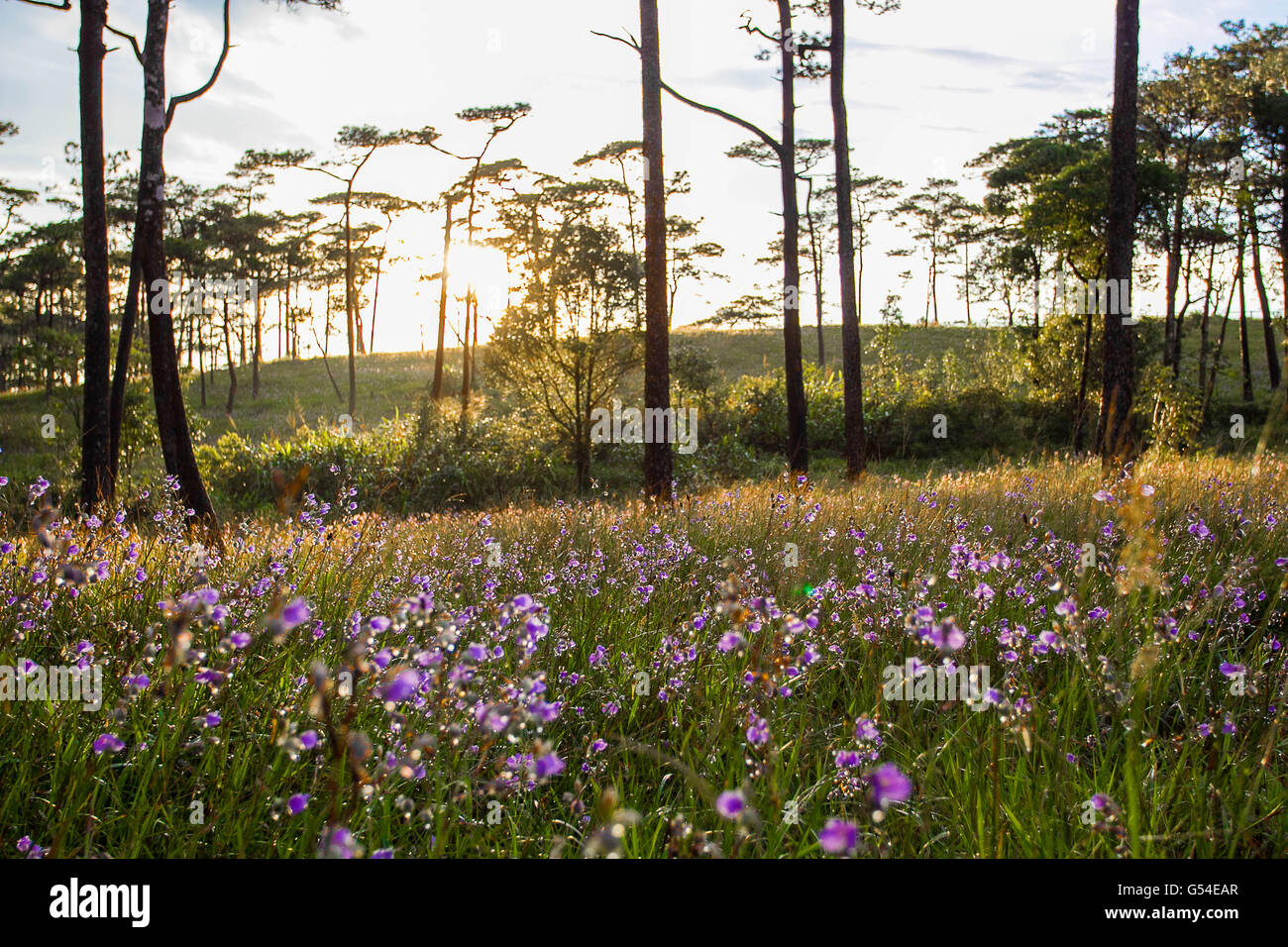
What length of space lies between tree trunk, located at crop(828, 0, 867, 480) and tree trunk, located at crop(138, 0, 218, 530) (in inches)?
356

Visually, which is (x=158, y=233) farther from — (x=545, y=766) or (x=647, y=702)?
(x=545, y=766)

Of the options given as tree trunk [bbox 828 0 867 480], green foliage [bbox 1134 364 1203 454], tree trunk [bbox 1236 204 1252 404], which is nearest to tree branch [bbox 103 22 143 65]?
tree trunk [bbox 828 0 867 480]

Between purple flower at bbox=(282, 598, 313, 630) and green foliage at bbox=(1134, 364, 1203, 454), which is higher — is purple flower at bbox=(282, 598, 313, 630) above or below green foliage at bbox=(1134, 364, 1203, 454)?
below

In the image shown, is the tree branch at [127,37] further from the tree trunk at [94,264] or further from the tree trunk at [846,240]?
the tree trunk at [846,240]

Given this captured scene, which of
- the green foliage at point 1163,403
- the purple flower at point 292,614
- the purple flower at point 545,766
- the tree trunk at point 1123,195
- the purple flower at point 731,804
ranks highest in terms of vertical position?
the tree trunk at point 1123,195

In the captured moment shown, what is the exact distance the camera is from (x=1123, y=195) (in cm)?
870

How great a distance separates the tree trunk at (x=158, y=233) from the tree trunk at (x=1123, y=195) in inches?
388

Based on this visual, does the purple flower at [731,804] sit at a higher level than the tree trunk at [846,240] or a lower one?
lower

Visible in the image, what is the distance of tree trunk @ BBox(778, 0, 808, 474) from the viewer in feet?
39.1

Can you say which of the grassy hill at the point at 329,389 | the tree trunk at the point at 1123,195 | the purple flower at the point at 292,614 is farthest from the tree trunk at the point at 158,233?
the tree trunk at the point at 1123,195

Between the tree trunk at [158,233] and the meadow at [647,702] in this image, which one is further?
the tree trunk at [158,233]

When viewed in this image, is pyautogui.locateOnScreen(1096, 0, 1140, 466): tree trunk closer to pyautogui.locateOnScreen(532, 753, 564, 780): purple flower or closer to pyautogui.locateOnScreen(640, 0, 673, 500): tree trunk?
pyautogui.locateOnScreen(640, 0, 673, 500): tree trunk

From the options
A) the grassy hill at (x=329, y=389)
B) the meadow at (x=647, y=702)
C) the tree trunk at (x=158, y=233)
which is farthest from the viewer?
the grassy hill at (x=329, y=389)

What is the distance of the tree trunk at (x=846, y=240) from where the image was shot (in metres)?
12.1
